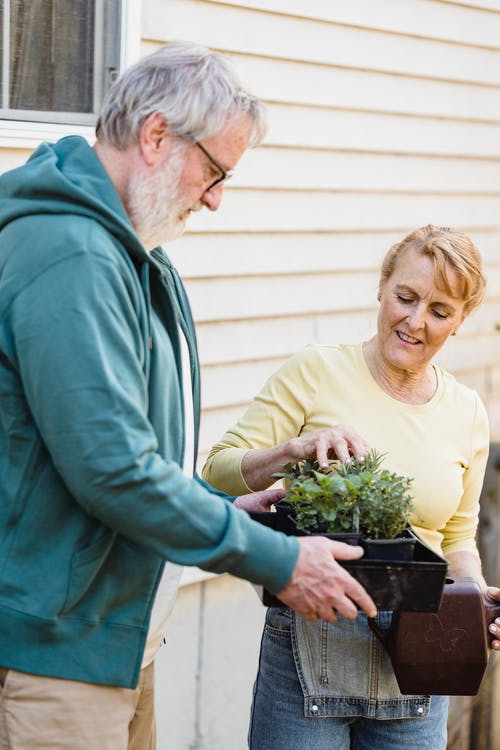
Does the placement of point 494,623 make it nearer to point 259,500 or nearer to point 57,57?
point 259,500

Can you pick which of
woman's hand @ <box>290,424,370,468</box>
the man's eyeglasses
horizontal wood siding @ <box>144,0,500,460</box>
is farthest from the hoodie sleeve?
horizontal wood siding @ <box>144,0,500,460</box>

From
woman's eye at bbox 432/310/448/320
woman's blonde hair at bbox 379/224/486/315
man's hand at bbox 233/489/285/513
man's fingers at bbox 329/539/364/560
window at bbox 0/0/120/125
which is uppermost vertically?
window at bbox 0/0/120/125

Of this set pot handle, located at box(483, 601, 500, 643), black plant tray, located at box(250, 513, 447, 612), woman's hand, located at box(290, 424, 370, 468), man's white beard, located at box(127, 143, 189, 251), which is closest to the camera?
man's white beard, located at box(127, 143, 189, 251)

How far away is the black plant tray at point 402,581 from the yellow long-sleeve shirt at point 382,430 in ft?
1.33

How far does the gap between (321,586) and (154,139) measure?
92 centimetres

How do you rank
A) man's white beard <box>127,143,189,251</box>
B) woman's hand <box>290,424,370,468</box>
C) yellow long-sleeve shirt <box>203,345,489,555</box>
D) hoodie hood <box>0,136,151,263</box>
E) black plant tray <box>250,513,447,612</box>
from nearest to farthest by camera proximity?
1. hoodie hood <box>0,136,151,263</box>
2. man's white beard <box>127,143,189,251</box>
3. black plant tray <box>250,513,447,612</box>
4. woman's hand <box>290,424,370,468</box>
5. yellow long-sleeve shirt <box>203,345,489,555</box>

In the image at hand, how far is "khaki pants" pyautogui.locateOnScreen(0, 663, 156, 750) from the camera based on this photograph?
6.51 feet

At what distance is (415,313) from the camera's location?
2.69 metres

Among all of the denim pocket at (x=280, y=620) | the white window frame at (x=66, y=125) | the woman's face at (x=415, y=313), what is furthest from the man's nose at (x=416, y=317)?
the white window frame at (x=66, y=125)

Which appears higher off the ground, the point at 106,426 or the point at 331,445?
the point at 106,426

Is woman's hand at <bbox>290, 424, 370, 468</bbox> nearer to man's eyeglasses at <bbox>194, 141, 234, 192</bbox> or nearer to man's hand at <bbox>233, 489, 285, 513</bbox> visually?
man's hand at <bbox>233, 489, 285, 513</bbox>

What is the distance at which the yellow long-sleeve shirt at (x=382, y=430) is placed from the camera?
8.66 feet

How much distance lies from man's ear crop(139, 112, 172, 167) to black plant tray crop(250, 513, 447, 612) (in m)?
0.85

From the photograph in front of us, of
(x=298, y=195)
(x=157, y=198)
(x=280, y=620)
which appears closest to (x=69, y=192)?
(x=157, y=198)
